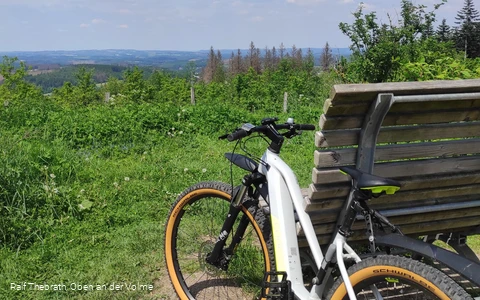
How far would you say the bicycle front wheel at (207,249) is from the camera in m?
2.75

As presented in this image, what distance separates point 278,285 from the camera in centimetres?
235

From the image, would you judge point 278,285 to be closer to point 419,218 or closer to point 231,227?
point 231,227

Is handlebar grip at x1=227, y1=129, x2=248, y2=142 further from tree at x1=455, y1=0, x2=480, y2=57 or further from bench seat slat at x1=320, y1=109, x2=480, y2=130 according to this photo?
tree at x1=455, y1=0, x2=480, y2=57

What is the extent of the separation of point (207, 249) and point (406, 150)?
140cm

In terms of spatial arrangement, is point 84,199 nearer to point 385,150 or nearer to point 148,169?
point 148,169

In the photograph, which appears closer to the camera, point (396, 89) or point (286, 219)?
point (396, 89)

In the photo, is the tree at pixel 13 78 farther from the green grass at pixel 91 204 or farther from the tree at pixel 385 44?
the green grass at pixel 91 204

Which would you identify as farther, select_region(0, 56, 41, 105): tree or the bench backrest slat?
select_region(0, 56, 41, 105): tree

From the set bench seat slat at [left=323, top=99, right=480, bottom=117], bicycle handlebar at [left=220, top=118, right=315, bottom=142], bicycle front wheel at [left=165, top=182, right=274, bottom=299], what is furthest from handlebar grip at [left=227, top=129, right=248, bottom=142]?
bench seat slat at [left=323, top=99, right=480, bottom=117]

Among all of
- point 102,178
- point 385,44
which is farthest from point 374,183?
point 385,44

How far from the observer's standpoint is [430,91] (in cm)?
198

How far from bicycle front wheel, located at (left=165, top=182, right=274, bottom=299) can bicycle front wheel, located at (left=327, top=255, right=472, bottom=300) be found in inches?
28.1

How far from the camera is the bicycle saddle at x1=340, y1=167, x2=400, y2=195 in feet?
5.96

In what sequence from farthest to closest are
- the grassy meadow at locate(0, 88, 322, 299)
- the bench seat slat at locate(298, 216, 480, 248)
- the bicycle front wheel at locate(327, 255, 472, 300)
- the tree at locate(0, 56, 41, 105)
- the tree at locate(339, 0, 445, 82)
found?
the tree at locate(0, 56, 41, 105)
the tree at locate(339, 0, 445, 82)
the grassy meadow at locate(0, 88, 322, 299)
the bench seat slat at locate(298, 216, 480, 248)
the bicycle front wheel at locate(327, 255, 472, 300)
